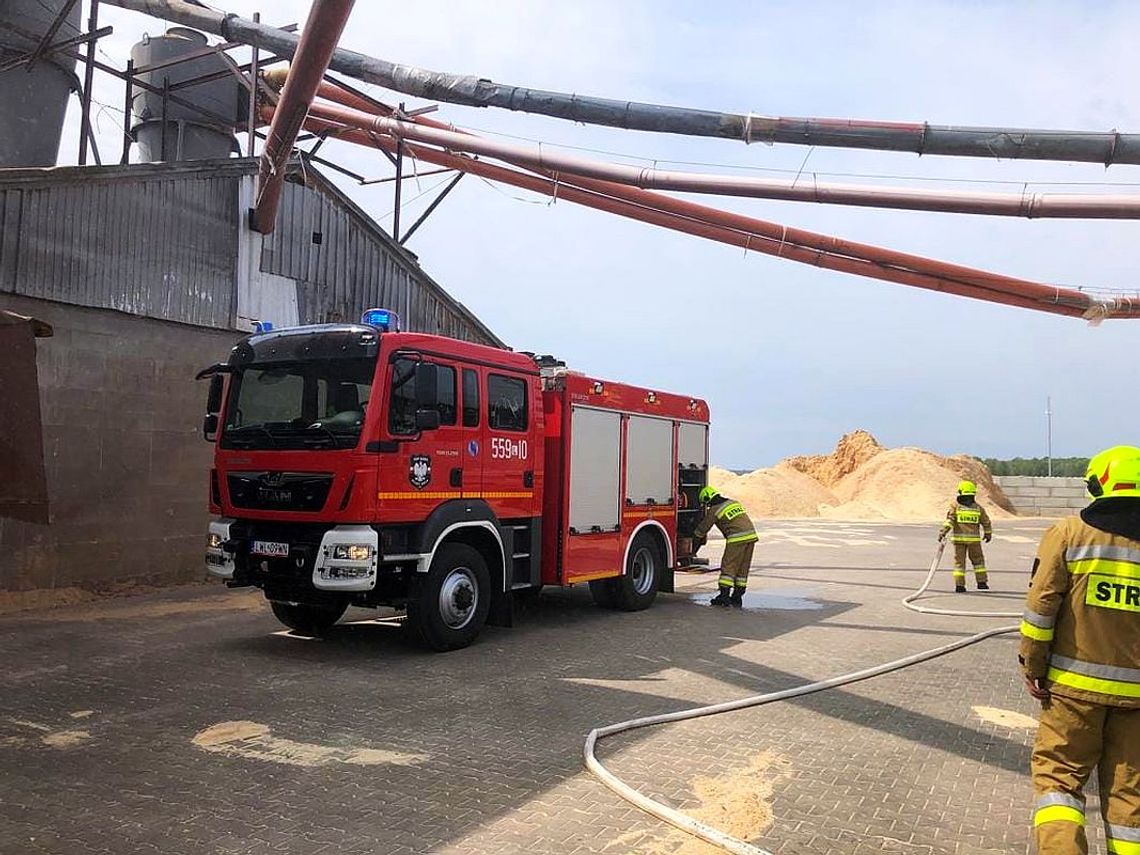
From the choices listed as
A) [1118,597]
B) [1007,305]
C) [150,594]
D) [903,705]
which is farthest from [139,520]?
[1007,305]

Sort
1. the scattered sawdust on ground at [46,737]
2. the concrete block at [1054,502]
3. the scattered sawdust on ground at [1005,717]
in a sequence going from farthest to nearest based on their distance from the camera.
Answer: the concrete block at [1054,502], the scattered sawdust on ground at [1005,717], the scattered sawdust on ground at [46,737]

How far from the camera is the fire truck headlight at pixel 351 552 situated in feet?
21.4

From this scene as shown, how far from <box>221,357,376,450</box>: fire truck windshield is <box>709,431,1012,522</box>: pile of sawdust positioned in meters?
30.6

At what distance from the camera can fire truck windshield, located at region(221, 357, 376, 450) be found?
6793 mm

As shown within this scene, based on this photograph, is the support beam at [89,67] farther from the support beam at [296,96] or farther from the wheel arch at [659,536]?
the wheel arch at [659,536]

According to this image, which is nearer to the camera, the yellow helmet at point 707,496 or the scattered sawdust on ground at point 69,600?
the scattered sawdust on ground at point 69,600

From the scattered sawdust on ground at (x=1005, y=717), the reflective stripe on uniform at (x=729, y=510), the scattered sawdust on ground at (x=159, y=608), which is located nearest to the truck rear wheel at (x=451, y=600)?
the scattered sawdust on ground at (x=159, y=608)

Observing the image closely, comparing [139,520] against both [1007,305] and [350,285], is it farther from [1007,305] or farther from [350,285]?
[1007,305]

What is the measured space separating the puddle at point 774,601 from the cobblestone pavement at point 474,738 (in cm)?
147

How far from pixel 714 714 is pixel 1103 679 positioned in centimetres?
291

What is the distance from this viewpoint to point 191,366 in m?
11.3

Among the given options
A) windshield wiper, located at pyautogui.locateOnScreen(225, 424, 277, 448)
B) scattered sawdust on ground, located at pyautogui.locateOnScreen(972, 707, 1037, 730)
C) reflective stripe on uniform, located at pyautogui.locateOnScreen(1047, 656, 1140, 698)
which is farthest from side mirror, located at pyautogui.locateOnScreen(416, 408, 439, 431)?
reflective stripe on uniform, located at pyautogui.locateOnScreen(1047, 656, 1140, 698)

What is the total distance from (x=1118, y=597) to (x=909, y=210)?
10101 mm

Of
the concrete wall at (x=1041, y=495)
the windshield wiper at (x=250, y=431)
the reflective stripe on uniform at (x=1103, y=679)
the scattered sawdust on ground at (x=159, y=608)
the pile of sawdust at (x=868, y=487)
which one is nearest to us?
the reflective stripe on uniform at (x=1103, y=679)
